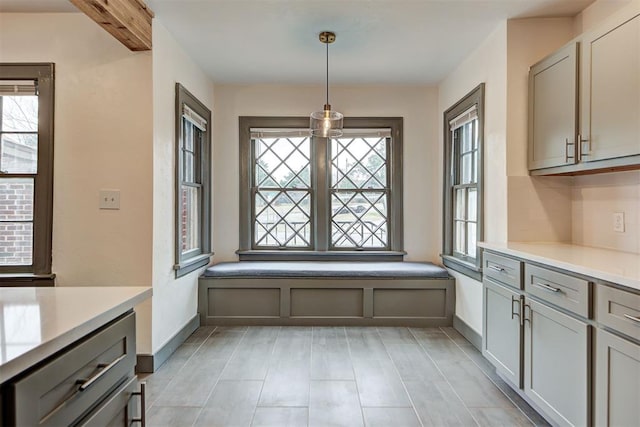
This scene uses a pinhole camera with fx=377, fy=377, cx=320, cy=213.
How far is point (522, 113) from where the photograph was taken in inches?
108

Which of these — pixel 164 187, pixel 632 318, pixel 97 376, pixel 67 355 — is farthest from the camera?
pixel 164 187

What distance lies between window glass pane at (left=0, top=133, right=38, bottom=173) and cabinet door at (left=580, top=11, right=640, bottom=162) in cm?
364

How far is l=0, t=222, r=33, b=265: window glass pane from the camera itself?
272 cm

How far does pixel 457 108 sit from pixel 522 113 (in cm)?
95

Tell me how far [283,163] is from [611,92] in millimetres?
3042

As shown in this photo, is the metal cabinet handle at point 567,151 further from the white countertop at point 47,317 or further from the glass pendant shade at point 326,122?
the white countertop at point 47,317

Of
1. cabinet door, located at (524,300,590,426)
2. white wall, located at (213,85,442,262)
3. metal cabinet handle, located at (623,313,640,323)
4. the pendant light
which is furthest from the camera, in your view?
white wall, located at (213,85,442,262)

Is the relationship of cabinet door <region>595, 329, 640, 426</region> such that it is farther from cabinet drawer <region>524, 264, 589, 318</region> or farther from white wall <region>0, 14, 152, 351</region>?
white wall <region>0, 14, 152, 351</region>

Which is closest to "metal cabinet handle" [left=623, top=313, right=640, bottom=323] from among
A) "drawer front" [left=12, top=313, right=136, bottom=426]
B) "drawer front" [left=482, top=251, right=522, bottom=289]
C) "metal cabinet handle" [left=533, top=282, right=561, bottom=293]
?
"metal cabinet handle" [left=533, top=282, right=561, bottom=293]

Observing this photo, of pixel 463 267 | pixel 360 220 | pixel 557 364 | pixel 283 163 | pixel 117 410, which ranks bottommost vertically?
pixel 557 364

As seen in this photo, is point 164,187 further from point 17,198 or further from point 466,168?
point 466,168

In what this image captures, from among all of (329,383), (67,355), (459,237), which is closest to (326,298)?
(329,383)

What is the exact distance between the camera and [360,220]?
14.3 ft

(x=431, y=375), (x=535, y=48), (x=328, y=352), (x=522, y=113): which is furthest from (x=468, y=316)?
(x=535, y=48)
